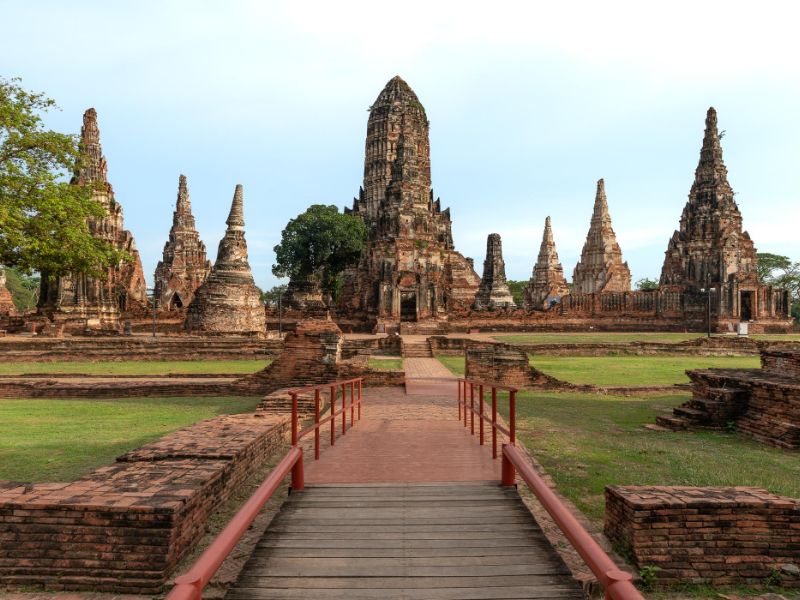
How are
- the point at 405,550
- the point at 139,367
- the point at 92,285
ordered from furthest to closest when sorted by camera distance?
1. the point at 92,285
2. the point at 139,367
3. the point at 405,550

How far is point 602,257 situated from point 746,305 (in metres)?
18.1

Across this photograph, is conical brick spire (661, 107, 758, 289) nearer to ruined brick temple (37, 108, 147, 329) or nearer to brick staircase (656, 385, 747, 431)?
brick staircase (656, 385, 747, 431)

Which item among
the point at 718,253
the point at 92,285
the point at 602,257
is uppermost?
the point at 602,257

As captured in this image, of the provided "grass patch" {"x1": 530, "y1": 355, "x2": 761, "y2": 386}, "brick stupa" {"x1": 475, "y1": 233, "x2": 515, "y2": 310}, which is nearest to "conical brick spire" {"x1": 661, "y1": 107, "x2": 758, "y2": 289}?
"brick stupa" {"x1": 475, "y1": 233, "x2": 515, "y2": 310}

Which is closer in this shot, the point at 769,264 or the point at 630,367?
the point at 630,367

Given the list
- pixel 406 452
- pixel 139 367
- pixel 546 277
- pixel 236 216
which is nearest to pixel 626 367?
pixel 406 452

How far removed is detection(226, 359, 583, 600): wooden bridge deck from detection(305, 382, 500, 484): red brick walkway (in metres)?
0.02

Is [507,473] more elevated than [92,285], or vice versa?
[92,285]

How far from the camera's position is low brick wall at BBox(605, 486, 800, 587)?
3.68 metres

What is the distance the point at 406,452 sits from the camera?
249 inches

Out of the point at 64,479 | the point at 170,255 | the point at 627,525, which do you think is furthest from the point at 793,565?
the point at 170,255

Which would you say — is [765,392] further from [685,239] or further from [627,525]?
[685,239]

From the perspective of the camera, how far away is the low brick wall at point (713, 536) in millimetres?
3680

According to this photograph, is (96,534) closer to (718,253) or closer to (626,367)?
(626,367)
